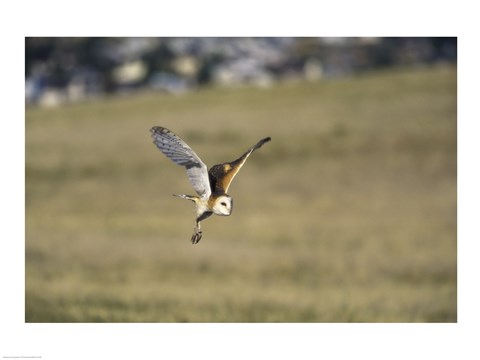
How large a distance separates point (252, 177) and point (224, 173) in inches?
825

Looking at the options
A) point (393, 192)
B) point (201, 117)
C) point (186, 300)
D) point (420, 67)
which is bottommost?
point (186, 300)

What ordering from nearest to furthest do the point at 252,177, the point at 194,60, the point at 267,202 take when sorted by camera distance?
the point at 194,60 → the point at 252,177 → the point at 267,202

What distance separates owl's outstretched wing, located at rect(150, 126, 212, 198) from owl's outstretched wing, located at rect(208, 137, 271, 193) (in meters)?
0.07

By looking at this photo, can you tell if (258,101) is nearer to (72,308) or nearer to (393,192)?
(393,192)

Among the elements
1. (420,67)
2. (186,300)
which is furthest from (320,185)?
(186,300)

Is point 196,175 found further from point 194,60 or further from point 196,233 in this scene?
point 194,60

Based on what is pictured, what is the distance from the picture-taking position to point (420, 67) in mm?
30625

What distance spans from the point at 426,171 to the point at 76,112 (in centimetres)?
1161

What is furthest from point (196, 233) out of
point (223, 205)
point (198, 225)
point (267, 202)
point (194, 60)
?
point (267, 202)

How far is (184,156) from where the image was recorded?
15.4 feet

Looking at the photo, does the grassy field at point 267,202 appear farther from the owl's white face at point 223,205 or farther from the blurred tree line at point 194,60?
the owl's white face at point 223,205

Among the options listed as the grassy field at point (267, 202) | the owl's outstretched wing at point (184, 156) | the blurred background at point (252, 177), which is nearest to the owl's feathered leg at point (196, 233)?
the owl's outstretched wing at point (184, 156)

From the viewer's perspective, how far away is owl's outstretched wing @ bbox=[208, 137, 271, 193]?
4762mm

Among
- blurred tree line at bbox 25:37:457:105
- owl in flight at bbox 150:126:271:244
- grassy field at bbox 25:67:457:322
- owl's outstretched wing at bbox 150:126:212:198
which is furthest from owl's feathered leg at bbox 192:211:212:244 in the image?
blurred tree line at bbox 25:37:457:105
